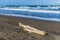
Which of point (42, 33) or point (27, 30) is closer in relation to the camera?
point (42, 33)

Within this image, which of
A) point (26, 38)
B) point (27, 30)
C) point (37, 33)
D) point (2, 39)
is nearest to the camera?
point (2, 39)

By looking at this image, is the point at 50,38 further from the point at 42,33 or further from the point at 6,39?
the point at 6,39

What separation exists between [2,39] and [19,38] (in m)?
0.93

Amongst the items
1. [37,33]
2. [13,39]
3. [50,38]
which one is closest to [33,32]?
[37,33]

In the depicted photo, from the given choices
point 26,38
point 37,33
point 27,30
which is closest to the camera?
point 26,38

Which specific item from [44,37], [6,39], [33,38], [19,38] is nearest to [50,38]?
[44,37]

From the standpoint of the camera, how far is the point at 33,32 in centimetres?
1099

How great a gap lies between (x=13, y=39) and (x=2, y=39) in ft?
1.73

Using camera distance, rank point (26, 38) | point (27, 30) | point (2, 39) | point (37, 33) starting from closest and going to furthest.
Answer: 1. point (2, 39)
2. point (26, 38)
3. point (37, 33)
4. point (27, 30)

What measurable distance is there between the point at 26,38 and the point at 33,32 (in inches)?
41.3

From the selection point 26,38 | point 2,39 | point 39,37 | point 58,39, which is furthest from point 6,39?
point 58,39

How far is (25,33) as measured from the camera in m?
11.2

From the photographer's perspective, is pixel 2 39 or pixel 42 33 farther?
pixel 42 33

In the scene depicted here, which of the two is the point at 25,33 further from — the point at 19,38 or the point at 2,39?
the point at 2,39
